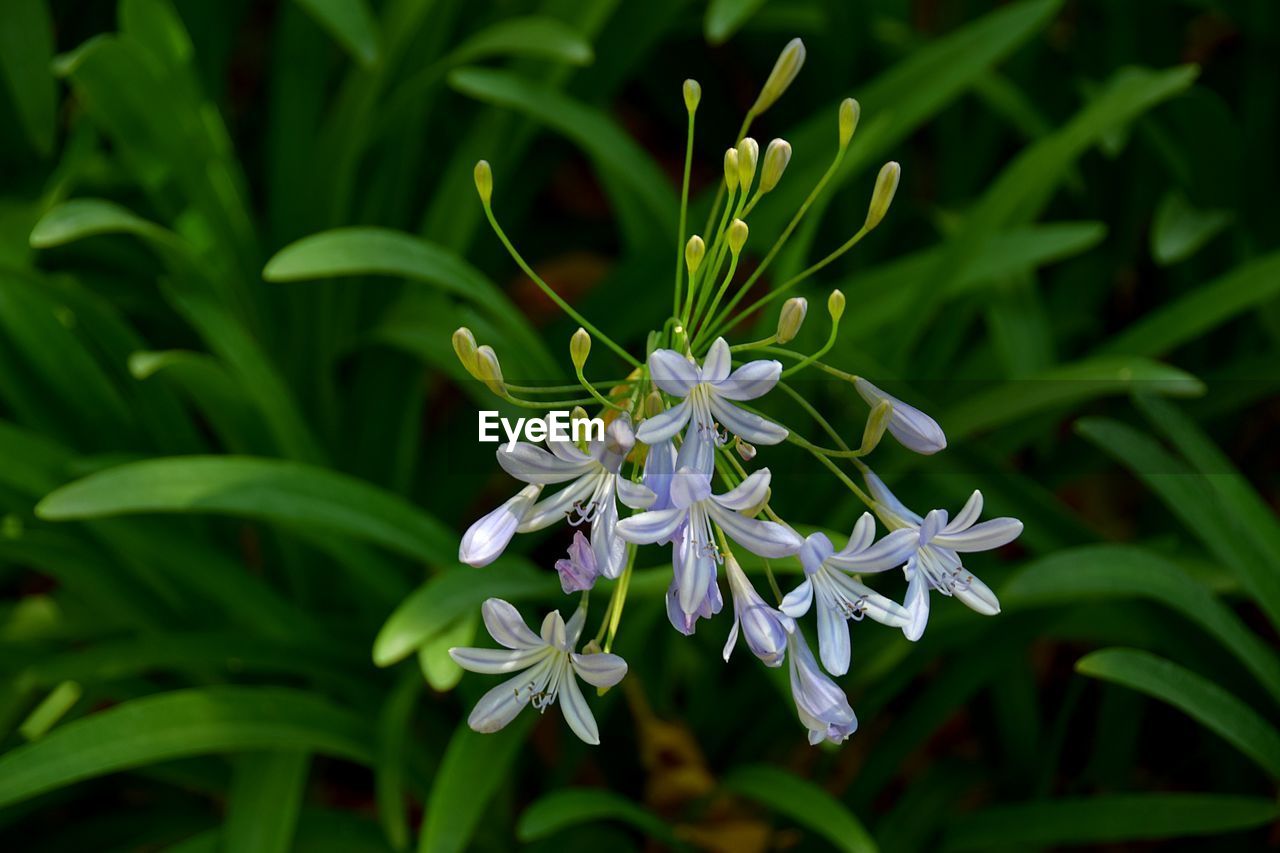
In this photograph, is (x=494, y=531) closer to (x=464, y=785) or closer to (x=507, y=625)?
(x=507, y=625)

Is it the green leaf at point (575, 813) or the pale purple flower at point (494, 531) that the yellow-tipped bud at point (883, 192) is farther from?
the green leaf at point (575, 813)

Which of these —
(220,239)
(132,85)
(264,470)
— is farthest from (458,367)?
(132,85)

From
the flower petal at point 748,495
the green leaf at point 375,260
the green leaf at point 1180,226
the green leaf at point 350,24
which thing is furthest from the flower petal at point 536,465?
the green leaf at point 1180,226

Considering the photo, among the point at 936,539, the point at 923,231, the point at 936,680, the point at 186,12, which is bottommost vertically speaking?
the point at 936,680

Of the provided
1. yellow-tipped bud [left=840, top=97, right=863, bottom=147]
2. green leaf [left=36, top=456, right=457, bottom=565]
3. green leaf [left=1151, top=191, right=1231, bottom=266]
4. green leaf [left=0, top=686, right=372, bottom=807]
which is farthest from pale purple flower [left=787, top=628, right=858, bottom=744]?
green leaf [left=1151, top=191, right=1231, bottom=266]

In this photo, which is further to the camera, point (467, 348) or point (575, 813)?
point (575, 813)

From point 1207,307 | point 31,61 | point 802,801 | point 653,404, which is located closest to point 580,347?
point 653,404

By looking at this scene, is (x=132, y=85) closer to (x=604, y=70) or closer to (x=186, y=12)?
(x=186, y=12)
